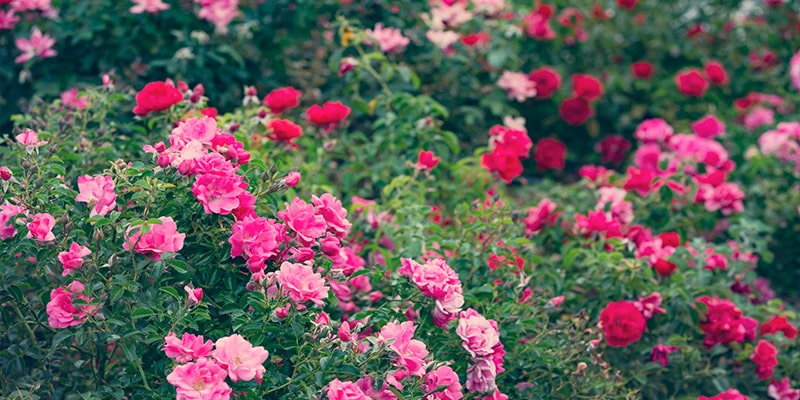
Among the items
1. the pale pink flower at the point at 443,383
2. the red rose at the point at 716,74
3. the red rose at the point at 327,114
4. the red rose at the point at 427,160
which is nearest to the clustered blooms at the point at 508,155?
the red rose at the point at 427,160

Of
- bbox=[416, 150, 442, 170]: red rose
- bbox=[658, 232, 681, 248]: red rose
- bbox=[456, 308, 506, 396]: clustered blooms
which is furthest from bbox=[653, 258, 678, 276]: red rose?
bbox=[456, 308, 506, 396]: clustered blooms

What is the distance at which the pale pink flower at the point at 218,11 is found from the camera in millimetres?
3387

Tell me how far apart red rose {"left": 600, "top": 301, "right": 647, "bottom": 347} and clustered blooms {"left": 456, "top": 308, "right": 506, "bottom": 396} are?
0.61 metres

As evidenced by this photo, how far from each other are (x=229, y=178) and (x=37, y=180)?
0.51 m

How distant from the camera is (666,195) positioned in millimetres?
3283

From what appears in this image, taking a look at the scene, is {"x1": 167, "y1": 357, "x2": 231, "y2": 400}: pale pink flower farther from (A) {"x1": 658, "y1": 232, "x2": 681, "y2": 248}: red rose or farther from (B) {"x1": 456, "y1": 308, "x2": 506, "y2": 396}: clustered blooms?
Answer: (A) {"x1": 658, "y1": 232, "x2": 681, "y2": 248}: red rose

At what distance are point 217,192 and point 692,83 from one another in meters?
3.14

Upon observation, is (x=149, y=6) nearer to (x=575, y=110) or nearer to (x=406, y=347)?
(x=406, y=347)

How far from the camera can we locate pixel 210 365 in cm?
180

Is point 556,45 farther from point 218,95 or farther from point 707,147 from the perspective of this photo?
point 218,95

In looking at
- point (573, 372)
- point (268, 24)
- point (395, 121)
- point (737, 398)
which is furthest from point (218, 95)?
point (737, 398)

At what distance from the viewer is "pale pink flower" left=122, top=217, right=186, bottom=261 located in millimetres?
1969

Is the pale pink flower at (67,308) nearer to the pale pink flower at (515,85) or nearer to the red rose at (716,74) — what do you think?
the pale pink flower at (515,85)

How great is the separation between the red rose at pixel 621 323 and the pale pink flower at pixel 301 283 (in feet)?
3.28
